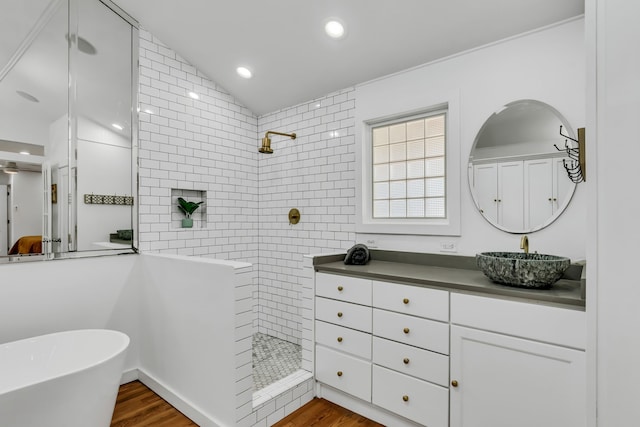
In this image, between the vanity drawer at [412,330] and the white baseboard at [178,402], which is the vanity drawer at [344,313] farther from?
the white baseboard at [178,402]

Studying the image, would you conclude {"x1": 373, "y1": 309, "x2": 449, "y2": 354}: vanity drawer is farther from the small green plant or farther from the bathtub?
the small green plant

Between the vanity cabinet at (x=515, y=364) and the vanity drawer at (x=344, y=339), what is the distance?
22.1 inches

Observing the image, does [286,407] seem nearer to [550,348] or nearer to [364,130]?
[550,348]

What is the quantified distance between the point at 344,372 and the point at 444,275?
97 cm

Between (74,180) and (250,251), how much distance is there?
175cm

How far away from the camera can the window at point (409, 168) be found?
8.34 ft

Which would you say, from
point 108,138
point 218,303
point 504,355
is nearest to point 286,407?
point 218,303

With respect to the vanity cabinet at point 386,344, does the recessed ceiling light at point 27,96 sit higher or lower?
higher

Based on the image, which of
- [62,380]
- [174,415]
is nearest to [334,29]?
[62,380]

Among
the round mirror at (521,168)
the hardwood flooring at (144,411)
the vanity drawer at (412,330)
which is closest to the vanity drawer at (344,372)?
the vanity drawer at (412,330)

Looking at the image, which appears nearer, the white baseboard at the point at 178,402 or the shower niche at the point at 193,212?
the white baseboard at the point at 178,402

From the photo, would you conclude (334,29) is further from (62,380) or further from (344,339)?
(62,380)

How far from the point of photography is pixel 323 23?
7.65ft

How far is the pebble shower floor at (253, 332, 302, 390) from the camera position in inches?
102
